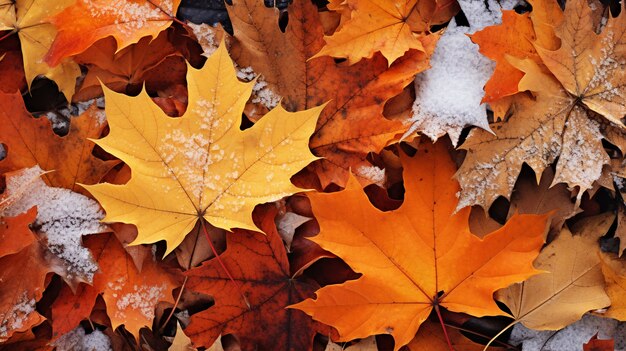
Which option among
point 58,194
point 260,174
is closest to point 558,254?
point 260,174

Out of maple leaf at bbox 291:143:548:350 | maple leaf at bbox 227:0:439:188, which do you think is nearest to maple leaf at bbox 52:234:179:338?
maple leaf at bbox 291:143:548:350

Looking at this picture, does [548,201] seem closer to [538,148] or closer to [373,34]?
[538,148]

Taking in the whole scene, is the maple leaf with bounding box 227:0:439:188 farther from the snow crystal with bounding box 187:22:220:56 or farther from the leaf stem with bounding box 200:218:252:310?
the leaf stem with bounding box 200:218:252:310

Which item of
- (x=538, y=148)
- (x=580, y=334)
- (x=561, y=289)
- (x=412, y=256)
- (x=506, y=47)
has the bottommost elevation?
(x=580, y=334)

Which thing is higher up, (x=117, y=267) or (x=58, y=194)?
(x=58, y=194)

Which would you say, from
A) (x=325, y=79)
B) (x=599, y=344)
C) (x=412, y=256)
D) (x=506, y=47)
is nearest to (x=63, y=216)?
(x=325, y=79)

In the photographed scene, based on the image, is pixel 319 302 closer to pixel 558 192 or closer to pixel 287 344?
pixel 287 344
